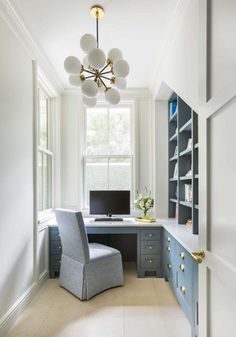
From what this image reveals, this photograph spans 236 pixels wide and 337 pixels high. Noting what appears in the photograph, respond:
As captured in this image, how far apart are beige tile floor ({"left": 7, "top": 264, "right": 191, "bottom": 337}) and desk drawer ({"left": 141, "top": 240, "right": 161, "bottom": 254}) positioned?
42 centimetres

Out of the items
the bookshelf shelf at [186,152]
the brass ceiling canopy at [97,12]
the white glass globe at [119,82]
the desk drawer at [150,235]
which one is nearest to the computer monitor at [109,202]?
the desk drawer at [150,235]

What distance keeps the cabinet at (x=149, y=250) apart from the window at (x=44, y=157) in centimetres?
142

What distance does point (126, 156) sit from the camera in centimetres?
398

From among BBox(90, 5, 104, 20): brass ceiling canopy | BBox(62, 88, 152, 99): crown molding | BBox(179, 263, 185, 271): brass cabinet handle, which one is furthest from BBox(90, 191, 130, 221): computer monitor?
BBox(90, 5, 104, 20): brass ceiling canopy

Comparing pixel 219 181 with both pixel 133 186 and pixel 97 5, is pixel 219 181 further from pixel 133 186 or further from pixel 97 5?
pixel 133 186

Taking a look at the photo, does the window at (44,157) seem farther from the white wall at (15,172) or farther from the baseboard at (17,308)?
the baseboard at (17,308)

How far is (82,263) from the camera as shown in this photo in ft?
8.70

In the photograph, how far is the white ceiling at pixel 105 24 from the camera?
6.82 feet

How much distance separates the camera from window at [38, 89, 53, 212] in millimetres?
3352

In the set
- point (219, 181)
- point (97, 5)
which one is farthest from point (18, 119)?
point (219, 181)

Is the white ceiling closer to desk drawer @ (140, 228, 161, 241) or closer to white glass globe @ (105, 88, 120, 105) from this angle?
white glass globe @ (105, 88, 120, 105)

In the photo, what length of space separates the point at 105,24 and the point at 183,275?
2442mm

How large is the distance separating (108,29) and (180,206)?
7.18ft

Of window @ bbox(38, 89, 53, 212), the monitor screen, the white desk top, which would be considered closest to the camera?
the white desk top
